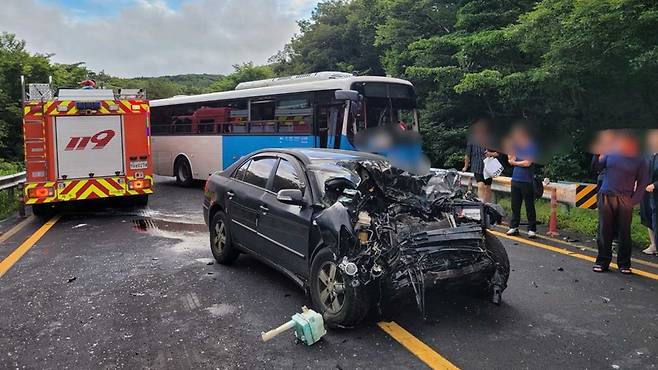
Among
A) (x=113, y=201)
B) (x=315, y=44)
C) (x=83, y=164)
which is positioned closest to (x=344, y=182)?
(x=83, y=164)

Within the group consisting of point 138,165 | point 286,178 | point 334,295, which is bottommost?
point 334,295

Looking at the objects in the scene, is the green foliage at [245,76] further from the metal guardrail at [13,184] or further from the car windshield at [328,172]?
the car windshield at [328,172]

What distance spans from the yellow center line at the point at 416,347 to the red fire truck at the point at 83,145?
807cm

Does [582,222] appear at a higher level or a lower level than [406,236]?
lower

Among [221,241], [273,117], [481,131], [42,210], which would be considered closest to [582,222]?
[481,131]

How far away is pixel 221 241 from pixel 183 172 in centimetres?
1130

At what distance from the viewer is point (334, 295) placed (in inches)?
176

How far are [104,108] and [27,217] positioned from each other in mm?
2681

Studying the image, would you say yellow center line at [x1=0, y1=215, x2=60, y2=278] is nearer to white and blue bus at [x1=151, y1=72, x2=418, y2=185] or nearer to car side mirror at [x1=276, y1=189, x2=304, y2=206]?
car side mirror at [x1=276, y1=189, x2=304, y2=206]

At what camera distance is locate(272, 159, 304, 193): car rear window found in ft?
17.6

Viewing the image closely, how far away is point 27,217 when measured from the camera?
10.8 metres

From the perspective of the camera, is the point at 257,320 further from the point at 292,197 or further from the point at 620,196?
the point at 620,196

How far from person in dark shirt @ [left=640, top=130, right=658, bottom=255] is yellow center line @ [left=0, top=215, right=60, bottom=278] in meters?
7.92

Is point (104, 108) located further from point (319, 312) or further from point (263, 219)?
point (319, 312)
